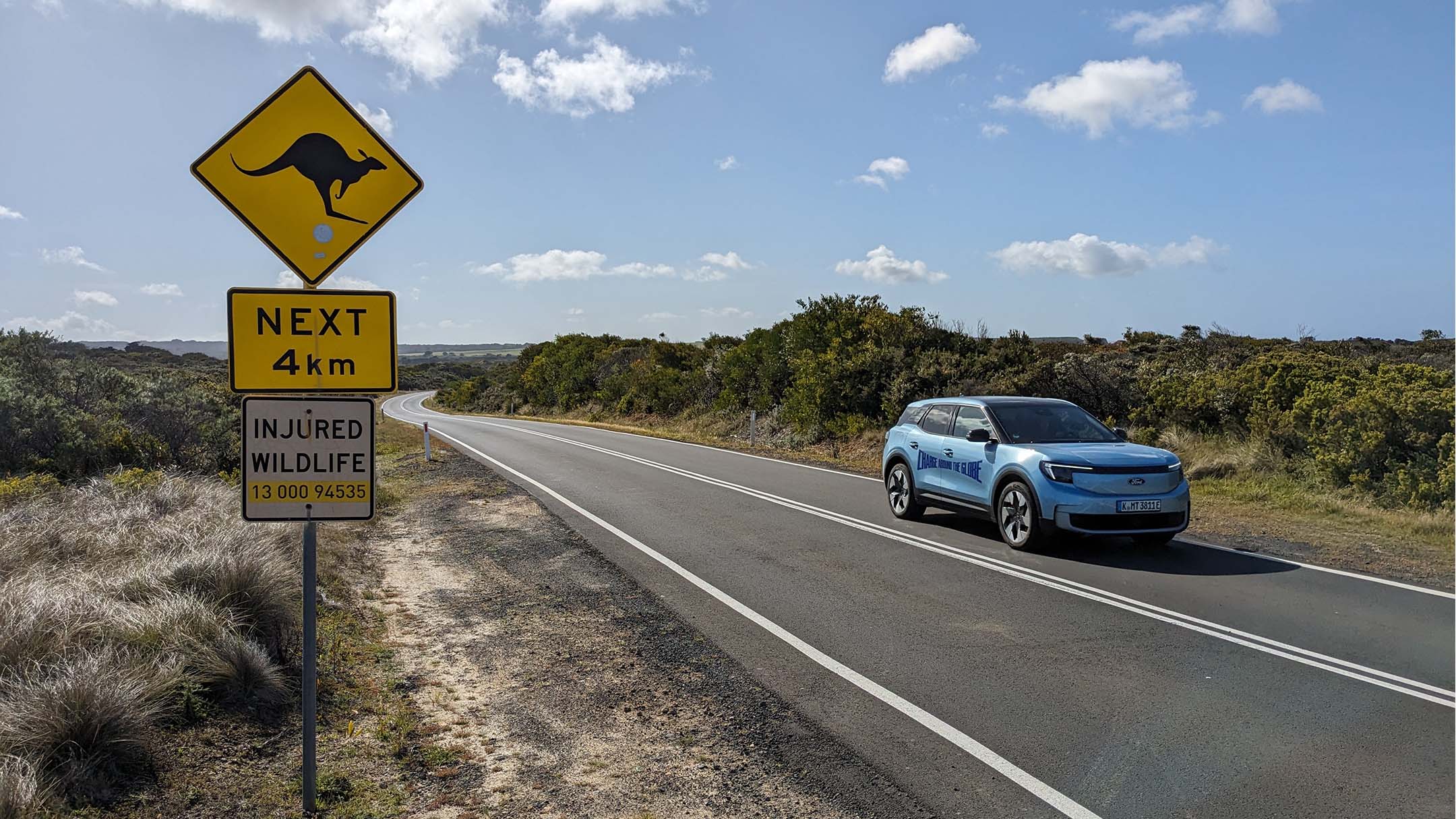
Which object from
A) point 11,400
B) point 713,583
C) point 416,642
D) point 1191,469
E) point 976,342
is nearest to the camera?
point 416,642

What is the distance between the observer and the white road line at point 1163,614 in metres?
5.58

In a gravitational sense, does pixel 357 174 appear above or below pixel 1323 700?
above

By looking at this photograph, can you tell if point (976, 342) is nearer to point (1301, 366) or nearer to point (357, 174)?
point (1301, 366)

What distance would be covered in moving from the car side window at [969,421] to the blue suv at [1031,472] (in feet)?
0.04

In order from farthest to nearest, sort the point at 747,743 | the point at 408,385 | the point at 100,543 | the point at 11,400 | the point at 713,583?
the point at 408,385, the point at 11,400, the point at 713,583, the point at 100,543, the point at 747,743

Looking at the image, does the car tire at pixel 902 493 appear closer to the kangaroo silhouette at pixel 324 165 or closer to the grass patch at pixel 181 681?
the grass patch at pixel 181 681

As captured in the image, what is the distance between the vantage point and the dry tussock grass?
4016 millimetres

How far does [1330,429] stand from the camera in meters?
12.6

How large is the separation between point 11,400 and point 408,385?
108365mm

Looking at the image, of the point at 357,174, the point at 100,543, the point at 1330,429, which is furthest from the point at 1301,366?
the point at 100,543

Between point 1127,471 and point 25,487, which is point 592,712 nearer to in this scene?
point 1127,471

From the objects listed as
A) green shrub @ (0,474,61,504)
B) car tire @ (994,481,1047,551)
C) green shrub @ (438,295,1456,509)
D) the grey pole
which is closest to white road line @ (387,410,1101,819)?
the grey pole

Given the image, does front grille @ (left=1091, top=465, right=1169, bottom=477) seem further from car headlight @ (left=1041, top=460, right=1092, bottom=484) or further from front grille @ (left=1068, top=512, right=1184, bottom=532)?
front grille @ (left=1068, top=512, right=1184, bottom=532)

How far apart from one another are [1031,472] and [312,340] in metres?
7.45
